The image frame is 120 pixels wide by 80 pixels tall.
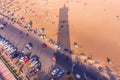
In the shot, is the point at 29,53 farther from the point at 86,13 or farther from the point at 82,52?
the point at 86,13

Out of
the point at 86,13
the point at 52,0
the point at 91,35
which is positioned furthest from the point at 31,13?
the point at 91,35

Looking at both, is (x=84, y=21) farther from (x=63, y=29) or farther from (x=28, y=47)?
(x=28, y=47)

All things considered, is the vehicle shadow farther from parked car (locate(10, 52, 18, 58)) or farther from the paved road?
parked car (locate(10, 52, 18, 58))

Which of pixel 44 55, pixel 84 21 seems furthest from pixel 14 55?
pixel 84 21

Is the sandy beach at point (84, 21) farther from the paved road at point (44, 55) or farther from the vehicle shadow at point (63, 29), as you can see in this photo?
the paved road at point (44, 55)

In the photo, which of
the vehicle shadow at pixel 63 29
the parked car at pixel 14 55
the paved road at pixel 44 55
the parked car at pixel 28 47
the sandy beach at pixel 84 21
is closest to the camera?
the paved road at pixel 44 55

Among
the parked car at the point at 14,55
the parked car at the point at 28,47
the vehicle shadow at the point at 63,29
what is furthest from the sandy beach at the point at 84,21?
the parked car at the point at 14,55

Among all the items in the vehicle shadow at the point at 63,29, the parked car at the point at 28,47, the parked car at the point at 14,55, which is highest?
the vehicle shadow at the point at 63,29

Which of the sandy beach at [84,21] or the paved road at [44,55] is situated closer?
the paved road at [44,55]
